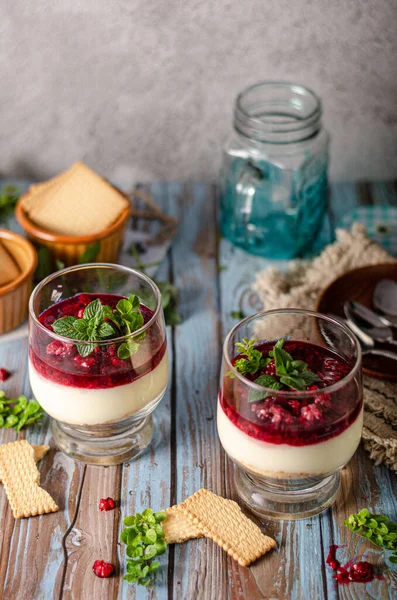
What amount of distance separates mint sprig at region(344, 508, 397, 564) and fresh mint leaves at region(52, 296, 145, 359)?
0.53m

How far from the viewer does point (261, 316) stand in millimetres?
1423

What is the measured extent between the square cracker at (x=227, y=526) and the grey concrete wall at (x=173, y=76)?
126 centimetres

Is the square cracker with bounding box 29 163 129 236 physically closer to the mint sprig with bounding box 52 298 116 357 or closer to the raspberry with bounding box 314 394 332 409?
the mint sprig with bounding box 52 298 116 357

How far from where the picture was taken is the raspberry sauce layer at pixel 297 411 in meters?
1.26

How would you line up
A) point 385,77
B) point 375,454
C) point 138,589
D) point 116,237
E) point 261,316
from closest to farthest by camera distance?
point 138,589
point 261,316
point 375,454
point 116,237
point 385,77

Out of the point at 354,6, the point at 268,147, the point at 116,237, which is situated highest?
the point at 354,6

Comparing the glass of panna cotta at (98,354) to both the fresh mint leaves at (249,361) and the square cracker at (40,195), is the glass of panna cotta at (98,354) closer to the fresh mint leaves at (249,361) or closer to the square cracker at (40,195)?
the fresh mint leaves at (249,361)

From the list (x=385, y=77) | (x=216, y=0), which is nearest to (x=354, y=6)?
(x=385, y=77)

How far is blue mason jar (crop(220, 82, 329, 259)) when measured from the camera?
2.01 metres

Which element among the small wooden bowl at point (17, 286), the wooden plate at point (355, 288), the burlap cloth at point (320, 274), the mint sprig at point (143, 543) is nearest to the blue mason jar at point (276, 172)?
the burlap cloth at point (320, 274)

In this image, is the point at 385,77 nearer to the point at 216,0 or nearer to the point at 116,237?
the point at 216,0

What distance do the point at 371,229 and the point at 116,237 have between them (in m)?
0.76

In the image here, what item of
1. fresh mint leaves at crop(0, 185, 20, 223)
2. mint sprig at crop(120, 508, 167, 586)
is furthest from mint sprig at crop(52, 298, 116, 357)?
fresh mint leaves at crop(0, 185, 20, 223)

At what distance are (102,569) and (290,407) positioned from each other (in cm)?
44
